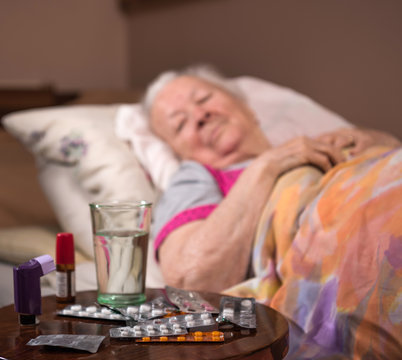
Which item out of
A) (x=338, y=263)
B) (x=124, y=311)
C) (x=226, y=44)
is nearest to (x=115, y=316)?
(x=124, y=311)

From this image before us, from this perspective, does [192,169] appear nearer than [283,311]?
No

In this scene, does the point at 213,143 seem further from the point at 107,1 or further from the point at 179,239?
the point at 107,1

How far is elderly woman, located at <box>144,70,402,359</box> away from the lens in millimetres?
955

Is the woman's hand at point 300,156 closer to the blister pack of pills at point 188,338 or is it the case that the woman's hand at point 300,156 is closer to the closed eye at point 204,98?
the closed eye at point 204,98

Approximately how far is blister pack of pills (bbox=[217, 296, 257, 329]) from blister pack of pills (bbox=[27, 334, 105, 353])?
175mm

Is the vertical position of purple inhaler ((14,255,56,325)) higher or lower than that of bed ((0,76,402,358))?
higher

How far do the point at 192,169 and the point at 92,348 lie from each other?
2.70 ft

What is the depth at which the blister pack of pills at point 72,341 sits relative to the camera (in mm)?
714

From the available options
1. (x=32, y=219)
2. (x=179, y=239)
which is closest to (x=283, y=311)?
(x=179, y=239)

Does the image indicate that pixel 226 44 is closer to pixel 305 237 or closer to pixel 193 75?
pixel 193 75

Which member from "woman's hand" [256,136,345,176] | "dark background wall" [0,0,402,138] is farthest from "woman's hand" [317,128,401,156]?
"dark background wall" [0,0,402,138]

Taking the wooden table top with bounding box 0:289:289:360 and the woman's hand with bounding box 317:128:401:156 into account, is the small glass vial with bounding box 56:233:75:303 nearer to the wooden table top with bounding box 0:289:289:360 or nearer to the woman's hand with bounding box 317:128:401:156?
the wooden table top with bounding box 0:289:289:360

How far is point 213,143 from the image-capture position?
5.61 ft

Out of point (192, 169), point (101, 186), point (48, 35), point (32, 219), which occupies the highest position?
point (48, 35)
